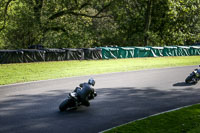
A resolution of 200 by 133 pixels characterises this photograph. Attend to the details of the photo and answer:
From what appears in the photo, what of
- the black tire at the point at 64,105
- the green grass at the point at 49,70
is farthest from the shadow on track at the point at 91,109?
the green grass at the point at 49,70

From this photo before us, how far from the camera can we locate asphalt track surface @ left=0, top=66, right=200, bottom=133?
6.78 m

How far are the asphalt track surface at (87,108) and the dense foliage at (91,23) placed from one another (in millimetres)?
16527

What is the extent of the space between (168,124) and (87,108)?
111 inches

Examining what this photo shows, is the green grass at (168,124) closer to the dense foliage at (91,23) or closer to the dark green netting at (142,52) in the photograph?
the dense foliage at (91,23)

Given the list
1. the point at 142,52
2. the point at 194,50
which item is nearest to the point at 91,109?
the point at 142,52

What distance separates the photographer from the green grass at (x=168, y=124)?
6.16 meters

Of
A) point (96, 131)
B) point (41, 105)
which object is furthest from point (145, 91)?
point (96, 131)

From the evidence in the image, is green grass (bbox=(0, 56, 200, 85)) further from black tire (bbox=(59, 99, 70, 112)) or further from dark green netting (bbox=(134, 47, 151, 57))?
dark green netting (bbox=(134, 47, 151, 57))

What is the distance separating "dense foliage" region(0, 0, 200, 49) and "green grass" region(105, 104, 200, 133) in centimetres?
2095

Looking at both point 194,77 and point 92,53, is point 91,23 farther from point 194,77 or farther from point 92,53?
point 194,77

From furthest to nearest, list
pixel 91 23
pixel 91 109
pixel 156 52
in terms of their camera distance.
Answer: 1. pixel 91 23
2. pixel 156 52
3. pixel 91 109

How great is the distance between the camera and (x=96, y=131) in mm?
6293

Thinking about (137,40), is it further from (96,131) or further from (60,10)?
(96,131)

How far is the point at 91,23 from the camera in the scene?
37.9 metres
